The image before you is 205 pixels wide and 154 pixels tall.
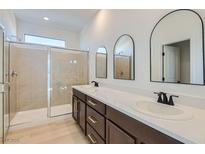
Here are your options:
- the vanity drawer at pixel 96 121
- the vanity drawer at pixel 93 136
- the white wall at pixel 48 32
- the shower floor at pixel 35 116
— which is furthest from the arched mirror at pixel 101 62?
the white wall at pixel 48 32

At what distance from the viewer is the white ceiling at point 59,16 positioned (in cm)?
271

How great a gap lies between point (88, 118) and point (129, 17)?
1625mm

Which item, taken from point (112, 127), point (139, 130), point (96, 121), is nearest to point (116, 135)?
point (112, 127)

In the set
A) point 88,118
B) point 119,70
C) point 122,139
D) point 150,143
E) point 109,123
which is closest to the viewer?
point 150,143

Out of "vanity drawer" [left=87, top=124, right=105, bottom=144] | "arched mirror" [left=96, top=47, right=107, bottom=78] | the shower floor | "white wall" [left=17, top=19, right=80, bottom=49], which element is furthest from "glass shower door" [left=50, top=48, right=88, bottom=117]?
"vanity drawer" [left=87, top=124, right=105, bottom=144]

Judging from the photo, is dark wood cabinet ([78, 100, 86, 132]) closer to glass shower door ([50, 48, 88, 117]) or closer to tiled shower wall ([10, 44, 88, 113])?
glass shower door ([50, 48, 88, 117])

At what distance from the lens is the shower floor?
2356 millimetres

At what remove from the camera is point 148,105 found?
1285 mm

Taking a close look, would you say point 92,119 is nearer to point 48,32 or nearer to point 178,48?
point 178,48

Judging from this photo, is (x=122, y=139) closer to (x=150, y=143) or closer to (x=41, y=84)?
(x=150, y=143)

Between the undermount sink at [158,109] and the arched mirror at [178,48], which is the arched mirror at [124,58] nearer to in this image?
the arched mirror at [178,48]

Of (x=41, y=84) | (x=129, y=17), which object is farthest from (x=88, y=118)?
(x=41, y=84)

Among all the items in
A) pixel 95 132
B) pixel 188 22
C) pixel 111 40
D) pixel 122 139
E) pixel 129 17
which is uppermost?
pixel 129 17

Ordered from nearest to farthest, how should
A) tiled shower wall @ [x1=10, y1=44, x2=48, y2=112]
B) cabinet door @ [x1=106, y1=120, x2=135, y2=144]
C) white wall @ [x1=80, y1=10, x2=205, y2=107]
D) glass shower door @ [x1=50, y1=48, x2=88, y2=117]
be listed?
cabinet door @ [x1=106, y1=120, x2=135, y2=144]
white wall @ [x1=80, y1=10, x2=205, y2=107]
tiled shower wall @ [x1=10, y1=44, x2=48, y2=112]
glass shower door @ [x1=50, y1=48, x2=88, y2=117]
